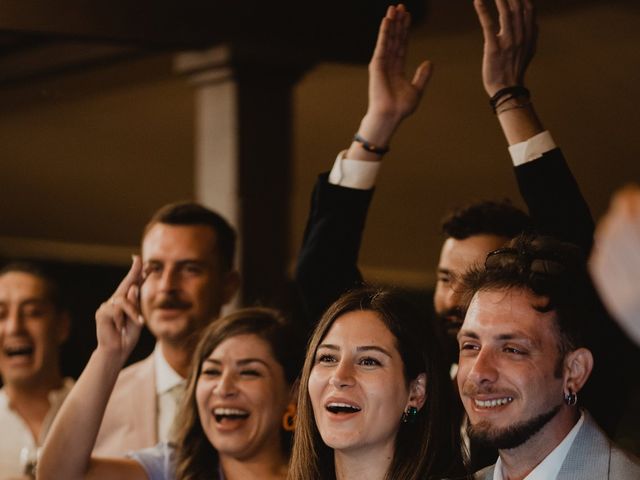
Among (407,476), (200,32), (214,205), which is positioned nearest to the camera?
(407,476)

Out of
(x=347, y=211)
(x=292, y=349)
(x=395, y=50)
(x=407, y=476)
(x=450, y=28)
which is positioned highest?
(x=450, y=28)

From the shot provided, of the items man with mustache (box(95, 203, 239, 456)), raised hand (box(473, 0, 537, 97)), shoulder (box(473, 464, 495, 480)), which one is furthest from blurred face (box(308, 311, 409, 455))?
man with mustache (box(95, 203, 239, 456))

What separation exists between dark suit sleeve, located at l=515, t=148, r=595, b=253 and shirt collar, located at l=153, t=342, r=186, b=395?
124 cm

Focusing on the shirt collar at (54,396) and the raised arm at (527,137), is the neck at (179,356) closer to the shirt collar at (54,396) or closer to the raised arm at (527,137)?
the shirt collar at (54,396)

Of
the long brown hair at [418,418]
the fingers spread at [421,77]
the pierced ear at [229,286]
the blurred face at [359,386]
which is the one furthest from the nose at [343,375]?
the pierced ear at [229,286]

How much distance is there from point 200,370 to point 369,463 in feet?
2.29

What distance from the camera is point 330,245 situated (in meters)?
2.74

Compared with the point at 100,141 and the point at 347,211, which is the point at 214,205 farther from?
the point at 100,141

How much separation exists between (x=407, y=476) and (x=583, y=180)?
387cm

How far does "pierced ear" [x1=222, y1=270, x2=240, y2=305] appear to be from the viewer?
354cm

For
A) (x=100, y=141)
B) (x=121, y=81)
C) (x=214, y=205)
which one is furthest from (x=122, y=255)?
(x=214, y=205)

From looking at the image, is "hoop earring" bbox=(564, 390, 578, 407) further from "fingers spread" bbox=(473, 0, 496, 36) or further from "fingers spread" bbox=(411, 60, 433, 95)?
"fingers spread" bbox=(411, 60, 433, 95)

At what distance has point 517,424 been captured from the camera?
201cm

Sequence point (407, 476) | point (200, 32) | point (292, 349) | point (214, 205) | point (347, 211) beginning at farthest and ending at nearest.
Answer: point (214, 205) < point (200, 32) < point (292, 349) < point (347, 211) < point (407, 476)
